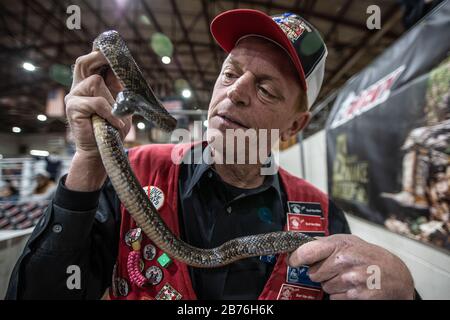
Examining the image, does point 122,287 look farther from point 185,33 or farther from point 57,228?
point 185,33

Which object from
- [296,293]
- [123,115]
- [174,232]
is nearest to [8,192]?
[174,232]

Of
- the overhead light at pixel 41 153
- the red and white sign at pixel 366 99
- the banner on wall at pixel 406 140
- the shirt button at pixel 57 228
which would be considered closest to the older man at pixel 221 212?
the shirt button at pixel 57 228

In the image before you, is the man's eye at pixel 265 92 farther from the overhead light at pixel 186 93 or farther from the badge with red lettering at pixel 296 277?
the badge with red lettering at pixel 296 277

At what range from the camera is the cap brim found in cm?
70

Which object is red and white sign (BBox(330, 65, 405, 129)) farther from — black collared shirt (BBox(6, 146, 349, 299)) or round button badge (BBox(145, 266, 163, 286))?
round button badge (BBox(145, 266, 163, 286))

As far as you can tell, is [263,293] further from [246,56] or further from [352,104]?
[352,104]

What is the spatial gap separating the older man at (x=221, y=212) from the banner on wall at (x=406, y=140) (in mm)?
678

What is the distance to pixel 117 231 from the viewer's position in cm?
76

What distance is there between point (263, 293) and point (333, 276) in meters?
0.24

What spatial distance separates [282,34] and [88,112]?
555 mm

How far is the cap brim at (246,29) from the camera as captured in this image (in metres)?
0.70

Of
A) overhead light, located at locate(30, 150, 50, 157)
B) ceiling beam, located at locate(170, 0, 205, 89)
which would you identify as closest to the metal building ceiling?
ceiling beam, located at locate(170, 0, 205, 89)

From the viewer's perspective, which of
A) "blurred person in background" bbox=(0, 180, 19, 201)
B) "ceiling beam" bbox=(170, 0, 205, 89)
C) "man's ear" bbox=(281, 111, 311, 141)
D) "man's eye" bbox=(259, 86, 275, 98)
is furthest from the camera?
"blurred person in background" bbox=(0, 180, 19, 201)
